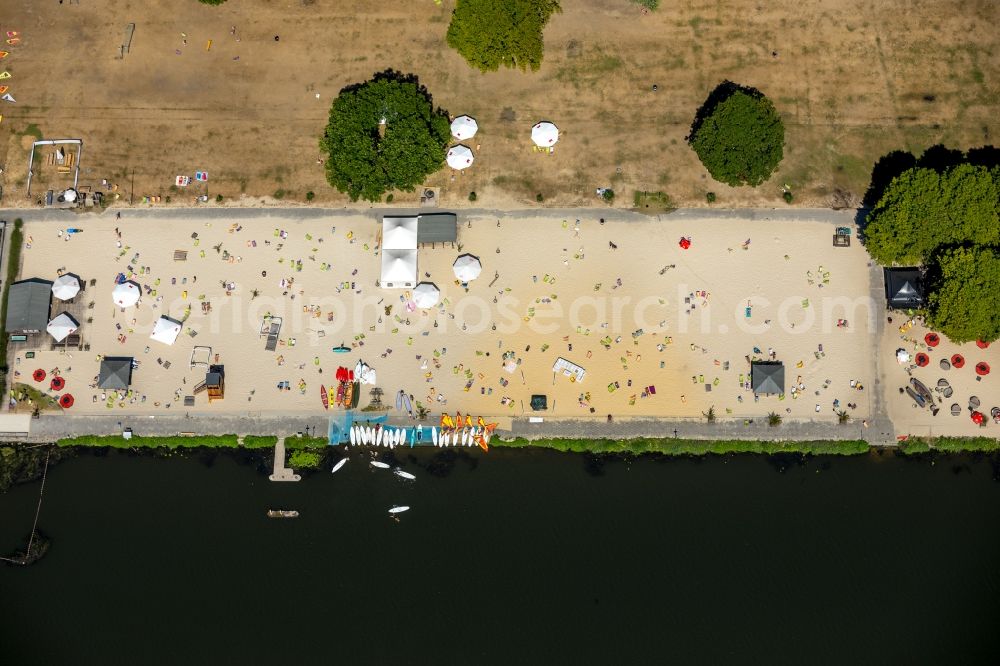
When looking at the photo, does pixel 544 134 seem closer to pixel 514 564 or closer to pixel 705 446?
pixel 705 446

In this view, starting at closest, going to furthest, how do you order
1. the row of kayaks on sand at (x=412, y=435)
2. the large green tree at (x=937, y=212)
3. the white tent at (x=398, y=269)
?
the large green tree at (x=937, y=212) → the row of kayaks on sand at (x=412, y=435) → the white tent at (x=398, y=269)

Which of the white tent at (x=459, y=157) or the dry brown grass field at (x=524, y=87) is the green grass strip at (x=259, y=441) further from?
the white tent at (x=459, y=157)

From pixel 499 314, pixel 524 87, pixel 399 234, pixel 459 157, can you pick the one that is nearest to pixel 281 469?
pixel 399 234

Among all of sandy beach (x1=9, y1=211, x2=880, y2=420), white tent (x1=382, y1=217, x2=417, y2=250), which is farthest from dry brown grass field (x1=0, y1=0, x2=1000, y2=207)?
sandy beach (x1=9, y1=211, x2=880, y2=420)

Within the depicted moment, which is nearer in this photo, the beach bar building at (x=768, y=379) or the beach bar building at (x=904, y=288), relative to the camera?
the beach bar building at (x=768, y=379)

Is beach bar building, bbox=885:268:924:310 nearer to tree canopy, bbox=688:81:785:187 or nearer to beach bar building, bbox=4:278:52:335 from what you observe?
tree canopy, bbox=688:81:785:187

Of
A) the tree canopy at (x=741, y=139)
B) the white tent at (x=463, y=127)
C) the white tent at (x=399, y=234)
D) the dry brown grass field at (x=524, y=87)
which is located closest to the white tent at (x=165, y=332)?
the dry brown grass field at (x=524, y=87)

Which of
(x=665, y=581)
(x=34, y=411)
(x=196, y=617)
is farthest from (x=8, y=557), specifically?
(x=665, y=581)
